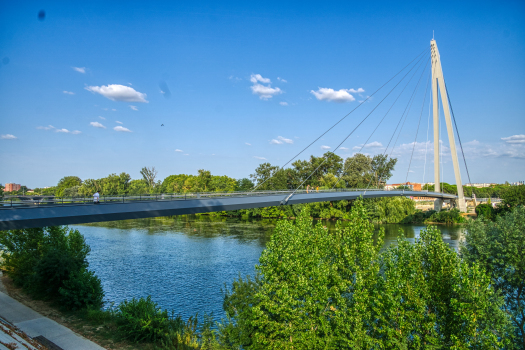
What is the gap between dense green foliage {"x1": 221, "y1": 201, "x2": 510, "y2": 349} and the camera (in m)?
8.67

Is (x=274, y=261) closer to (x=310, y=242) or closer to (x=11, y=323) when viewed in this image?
(x=310, y=242)

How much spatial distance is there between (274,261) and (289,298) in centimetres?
136

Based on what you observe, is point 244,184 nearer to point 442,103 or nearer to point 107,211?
point 442,103

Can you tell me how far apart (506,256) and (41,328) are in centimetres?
1883

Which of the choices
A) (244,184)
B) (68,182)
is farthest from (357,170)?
(68,182)

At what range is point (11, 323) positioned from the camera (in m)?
13.7

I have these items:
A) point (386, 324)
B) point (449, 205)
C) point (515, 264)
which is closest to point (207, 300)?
point (386, 324)

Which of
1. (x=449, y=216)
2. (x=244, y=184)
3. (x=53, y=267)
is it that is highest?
(x=244, y=184)

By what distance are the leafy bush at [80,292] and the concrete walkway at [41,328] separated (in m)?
1.30

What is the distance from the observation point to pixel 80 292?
16109mm

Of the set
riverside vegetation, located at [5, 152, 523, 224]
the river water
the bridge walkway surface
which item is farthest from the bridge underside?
riverside vegetation, located at [5, 152, 523, 224]

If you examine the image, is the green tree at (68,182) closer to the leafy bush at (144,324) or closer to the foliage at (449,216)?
the foliage at (449,216)

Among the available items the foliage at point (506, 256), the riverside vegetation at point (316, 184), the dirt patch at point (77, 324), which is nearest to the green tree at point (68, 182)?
the riverside vegetation at point (316, 184)

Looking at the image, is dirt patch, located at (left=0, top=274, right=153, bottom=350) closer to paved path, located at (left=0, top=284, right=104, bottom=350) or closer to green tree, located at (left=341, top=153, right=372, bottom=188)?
paved path, located at (left=0, top=284, right=104, bottom=350)
